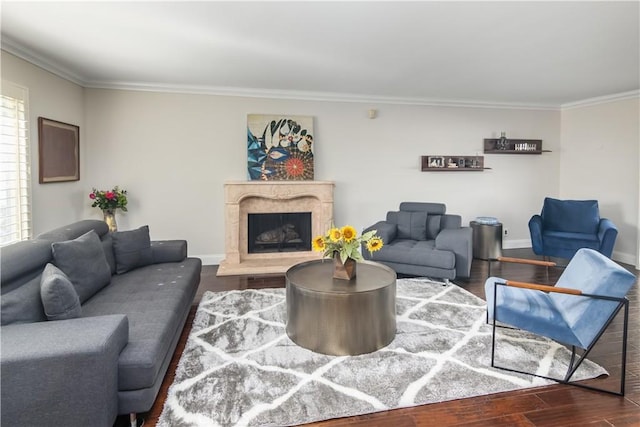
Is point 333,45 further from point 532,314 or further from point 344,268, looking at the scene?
point 532,314

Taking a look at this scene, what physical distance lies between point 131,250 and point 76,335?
6.18ft

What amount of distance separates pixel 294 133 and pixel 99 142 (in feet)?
8.89

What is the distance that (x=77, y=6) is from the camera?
2.76m

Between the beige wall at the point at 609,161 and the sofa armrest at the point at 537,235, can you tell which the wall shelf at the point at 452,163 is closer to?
the sofa armrest at the point at 537,235

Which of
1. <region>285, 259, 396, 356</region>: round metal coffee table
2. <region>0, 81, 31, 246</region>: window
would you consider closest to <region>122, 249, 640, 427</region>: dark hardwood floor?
<region>285, 259, 396, 356</region>: round metal coffee table

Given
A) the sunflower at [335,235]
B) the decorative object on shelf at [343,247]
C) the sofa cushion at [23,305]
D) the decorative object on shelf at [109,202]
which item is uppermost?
the decorative object on shelf at [109,202]

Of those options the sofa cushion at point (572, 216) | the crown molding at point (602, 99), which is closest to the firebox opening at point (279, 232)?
the sofa cushion at point (572, 216)

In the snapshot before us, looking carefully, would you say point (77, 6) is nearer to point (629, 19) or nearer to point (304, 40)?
point (304, 40)

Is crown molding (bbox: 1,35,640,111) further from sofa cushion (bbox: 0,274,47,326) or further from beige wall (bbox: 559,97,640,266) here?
sofa cushion (bbox: 0,274,47,326)

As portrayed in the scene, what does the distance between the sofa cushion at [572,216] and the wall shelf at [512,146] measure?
→ 111 centimetres

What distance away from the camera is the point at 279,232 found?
574 centimetres

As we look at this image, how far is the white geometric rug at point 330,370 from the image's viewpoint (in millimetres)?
2141

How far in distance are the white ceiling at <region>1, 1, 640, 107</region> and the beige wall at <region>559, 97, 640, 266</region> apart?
63cm

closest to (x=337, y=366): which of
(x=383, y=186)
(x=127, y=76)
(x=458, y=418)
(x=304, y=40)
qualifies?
(x=458, y=418)
